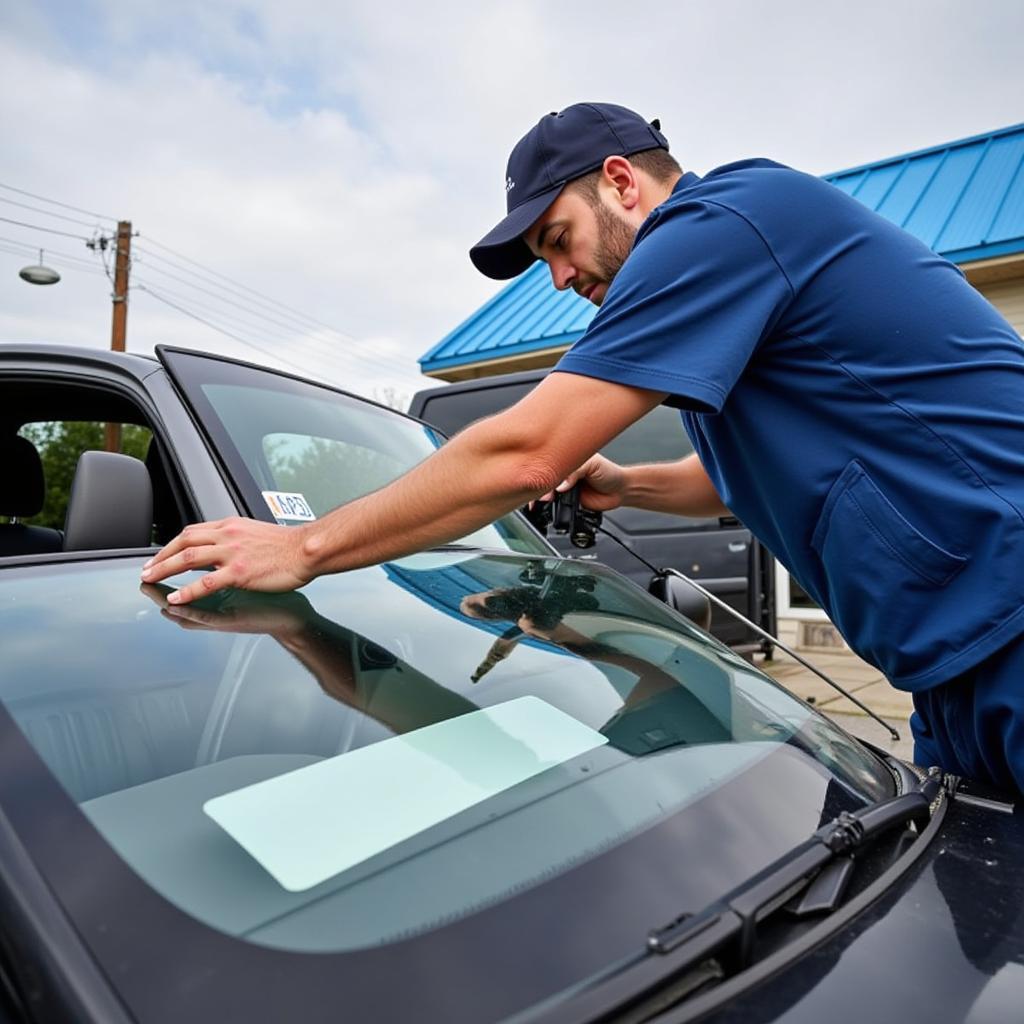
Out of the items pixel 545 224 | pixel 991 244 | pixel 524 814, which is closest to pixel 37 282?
pixel 991 244

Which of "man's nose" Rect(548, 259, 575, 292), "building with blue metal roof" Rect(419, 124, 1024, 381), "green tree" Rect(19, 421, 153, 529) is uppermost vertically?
"building with blue metal roof" Rect(419, 124, 1024, 381)

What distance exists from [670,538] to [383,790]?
4516 millimetres

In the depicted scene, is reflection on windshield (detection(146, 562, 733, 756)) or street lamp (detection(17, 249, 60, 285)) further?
street lamp (detection(17, 249, 60, 285))

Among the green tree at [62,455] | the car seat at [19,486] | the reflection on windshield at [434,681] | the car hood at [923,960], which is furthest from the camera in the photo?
the green tree at [62,455]

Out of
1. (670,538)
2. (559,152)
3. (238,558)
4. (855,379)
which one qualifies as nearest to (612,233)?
(559,152)

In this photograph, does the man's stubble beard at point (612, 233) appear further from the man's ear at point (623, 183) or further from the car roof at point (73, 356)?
the car roof at point (73, 356)

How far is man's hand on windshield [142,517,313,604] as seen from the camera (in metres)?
1.31

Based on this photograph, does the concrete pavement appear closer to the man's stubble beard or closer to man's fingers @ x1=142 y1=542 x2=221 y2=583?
the man's stubble beard

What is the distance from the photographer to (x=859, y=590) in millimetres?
1404

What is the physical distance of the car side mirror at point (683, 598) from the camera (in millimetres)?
1969

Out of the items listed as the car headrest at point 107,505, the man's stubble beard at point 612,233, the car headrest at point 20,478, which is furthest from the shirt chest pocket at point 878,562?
the car headrest at point 20,478

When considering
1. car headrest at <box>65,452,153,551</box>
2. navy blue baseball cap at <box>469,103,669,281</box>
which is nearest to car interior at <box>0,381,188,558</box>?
car headrest at <box>65,452,153,551</box>

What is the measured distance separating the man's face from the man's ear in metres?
0.02

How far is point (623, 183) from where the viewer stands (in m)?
1.73
